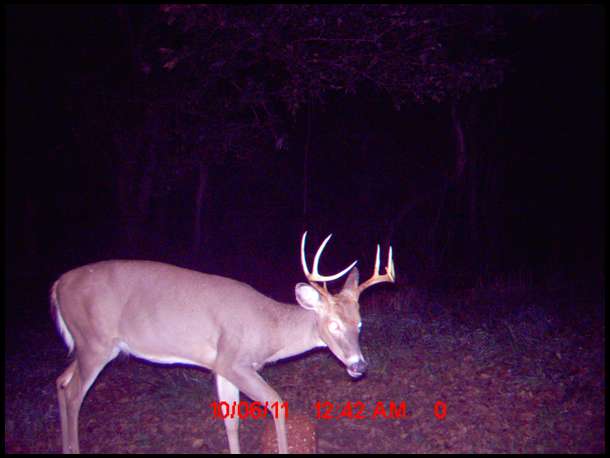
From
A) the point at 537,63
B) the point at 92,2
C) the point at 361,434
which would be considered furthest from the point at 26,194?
the point at 537,63

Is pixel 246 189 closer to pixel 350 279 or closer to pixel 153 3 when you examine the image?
pixel 153 3

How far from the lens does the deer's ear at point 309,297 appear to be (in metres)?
4.71

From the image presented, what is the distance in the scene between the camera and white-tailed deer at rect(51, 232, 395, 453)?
4.60 meters

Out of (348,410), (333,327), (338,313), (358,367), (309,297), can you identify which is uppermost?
(309,297)

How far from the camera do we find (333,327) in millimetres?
4621

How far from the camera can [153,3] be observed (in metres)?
9.05

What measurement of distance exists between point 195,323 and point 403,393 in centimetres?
220

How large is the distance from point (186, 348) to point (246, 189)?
21921mm

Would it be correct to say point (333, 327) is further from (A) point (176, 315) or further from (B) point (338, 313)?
(A) point (176, 315)
